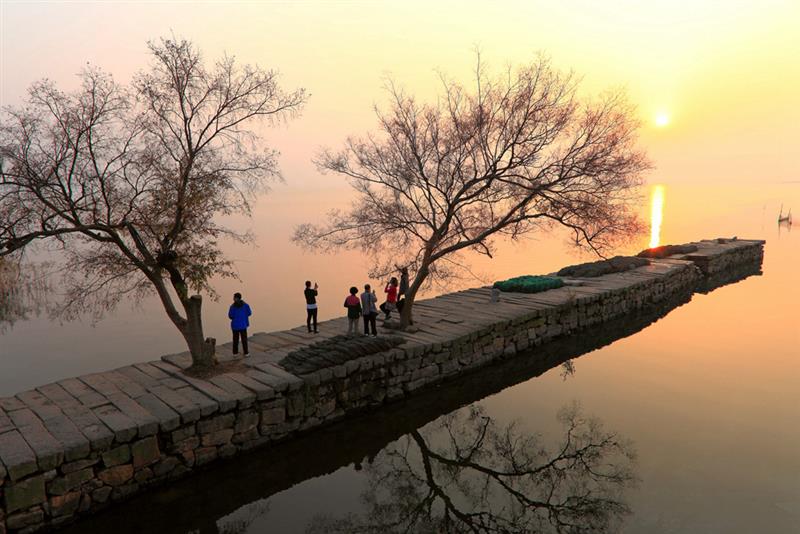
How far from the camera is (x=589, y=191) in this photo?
1518 cm

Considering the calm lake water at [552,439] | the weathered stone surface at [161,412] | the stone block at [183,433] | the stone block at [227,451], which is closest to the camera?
the calm lake water at [552,439]

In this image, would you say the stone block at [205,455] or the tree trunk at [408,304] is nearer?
the stone block at [205,455]

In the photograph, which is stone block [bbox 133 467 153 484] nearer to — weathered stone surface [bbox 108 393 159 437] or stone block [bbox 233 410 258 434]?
weathered stone surface [bbox 108 393 159 437]

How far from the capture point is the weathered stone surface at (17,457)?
780 cm

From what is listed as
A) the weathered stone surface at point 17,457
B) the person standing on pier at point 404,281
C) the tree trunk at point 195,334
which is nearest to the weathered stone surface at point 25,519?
the weathered stone surface at point 17,457

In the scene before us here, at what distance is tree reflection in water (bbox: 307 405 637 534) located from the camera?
9070mm

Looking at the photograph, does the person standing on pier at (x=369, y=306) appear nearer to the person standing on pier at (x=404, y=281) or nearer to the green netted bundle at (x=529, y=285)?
the person standing on pier at (x=404, y=281)

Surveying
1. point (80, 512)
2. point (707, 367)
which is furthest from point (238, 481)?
point (707, 367)

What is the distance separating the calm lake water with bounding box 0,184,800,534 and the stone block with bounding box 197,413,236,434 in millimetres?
960

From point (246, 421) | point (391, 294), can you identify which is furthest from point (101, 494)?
point (391, 294)

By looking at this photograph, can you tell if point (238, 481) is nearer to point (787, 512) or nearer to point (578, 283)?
point (787, 512)

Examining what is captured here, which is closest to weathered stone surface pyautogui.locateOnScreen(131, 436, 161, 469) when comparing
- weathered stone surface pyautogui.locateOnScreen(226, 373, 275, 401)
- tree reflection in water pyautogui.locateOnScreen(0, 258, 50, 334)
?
weathered stone surface pyautogui.locateOnScreen(226, 373, 275, 401)

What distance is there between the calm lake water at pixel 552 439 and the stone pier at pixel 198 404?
0.51 meters

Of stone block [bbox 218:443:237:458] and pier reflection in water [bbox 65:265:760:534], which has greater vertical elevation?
stone block [bbox 218:443:237:458]
